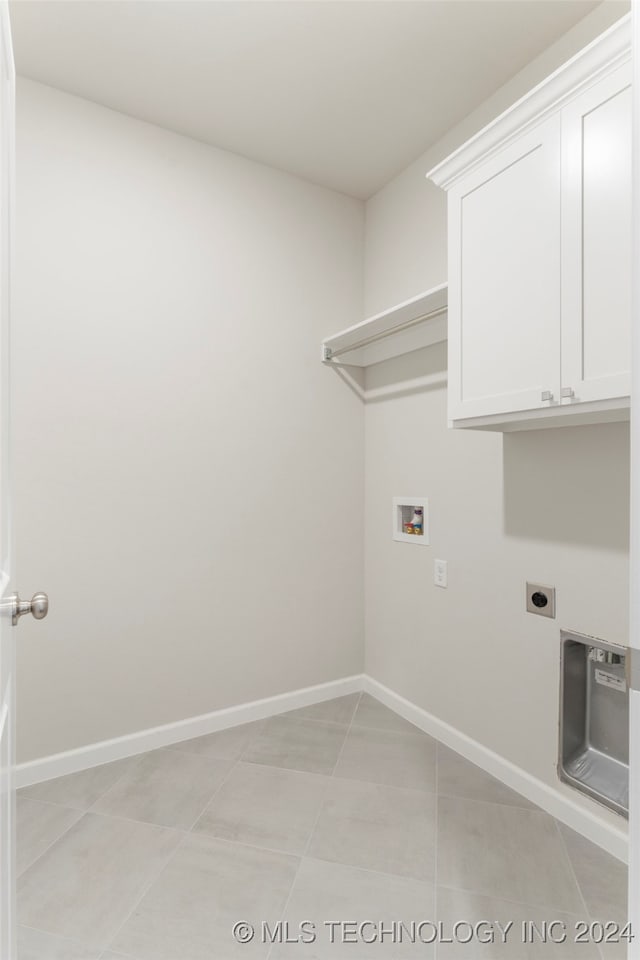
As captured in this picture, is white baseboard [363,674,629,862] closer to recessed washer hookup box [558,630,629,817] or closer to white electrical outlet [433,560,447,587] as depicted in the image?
recessed washer hookup box [558,630,629,817]

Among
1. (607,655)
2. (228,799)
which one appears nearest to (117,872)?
(228,799)

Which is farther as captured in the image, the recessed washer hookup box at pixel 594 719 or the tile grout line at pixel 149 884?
the recessed washer hookup box at pixel 594 719

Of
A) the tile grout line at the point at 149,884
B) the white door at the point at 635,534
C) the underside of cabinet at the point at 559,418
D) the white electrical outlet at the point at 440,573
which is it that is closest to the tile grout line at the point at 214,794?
the tile grout line at the point at 149,884

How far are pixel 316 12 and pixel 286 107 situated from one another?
451mm

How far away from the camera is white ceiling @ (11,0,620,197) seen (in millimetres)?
1681

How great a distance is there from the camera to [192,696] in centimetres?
232

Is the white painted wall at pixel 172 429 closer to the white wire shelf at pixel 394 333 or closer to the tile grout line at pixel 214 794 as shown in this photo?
the white wire shelf at pixel 394 333

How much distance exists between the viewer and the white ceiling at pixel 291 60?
1.68 meters

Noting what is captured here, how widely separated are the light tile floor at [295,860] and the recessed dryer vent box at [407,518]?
929 mm

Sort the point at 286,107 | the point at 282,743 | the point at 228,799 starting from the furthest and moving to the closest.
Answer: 1. the point at 282,743
2. the point at 286,107
3. the point at 228,799

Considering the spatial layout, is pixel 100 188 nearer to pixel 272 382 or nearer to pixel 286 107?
pixel 286 107

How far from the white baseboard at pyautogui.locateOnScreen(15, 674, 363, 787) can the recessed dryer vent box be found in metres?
0.88

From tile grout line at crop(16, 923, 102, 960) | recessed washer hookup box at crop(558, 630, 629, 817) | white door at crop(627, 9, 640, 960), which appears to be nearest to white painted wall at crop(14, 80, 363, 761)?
tile grout line at crop(16, 923, 102, 960)

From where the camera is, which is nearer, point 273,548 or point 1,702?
point 1,702
